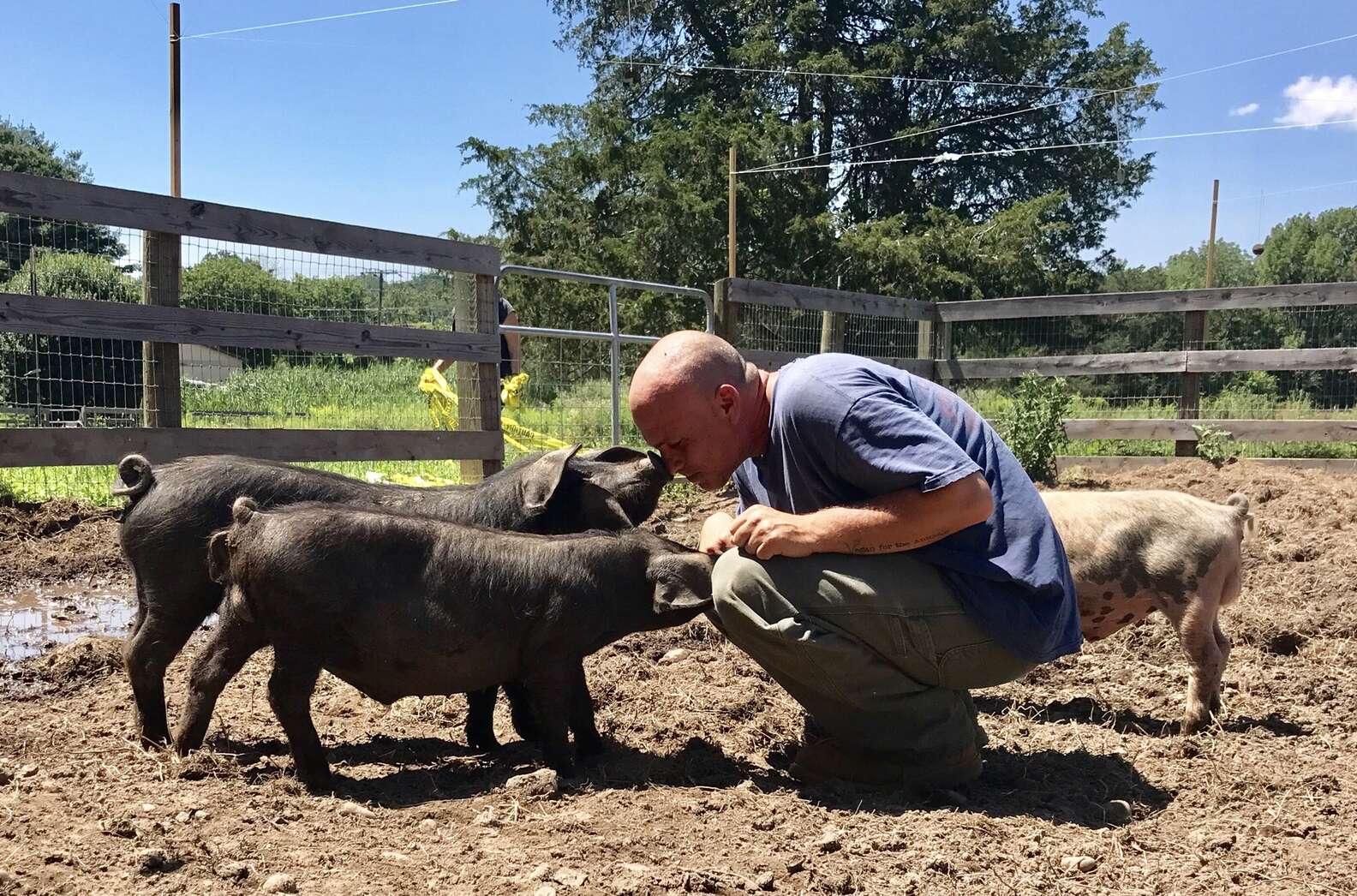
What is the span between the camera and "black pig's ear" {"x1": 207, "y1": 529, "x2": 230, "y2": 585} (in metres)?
3.58

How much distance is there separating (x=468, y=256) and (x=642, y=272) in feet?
54.6

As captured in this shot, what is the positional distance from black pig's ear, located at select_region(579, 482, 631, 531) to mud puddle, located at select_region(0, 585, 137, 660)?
6.92 feet

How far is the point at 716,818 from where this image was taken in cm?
301

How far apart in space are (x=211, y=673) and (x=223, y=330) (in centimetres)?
350

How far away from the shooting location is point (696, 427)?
126 inches

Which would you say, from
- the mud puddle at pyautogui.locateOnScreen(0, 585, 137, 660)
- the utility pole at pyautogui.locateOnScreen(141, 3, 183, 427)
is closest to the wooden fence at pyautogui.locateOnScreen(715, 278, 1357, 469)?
the utility pole at pyautogui.locateOnScreen(141, 3, 183, 427)

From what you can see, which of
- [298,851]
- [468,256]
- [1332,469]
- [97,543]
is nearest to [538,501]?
[298,851]

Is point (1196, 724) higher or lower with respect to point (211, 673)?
lower

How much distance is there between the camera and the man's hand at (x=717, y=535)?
12.1ft

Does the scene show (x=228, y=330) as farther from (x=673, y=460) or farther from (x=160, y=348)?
(x=673, y=460)

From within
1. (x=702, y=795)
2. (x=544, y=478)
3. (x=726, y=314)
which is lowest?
(x=702, y=795)

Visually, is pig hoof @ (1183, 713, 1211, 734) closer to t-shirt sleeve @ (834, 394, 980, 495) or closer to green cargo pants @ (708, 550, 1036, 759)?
green cargo pants @ (708, 550, 1036, 759)

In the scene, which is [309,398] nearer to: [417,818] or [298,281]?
[298,281]

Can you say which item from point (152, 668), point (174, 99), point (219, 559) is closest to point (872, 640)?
point (219, 559)
